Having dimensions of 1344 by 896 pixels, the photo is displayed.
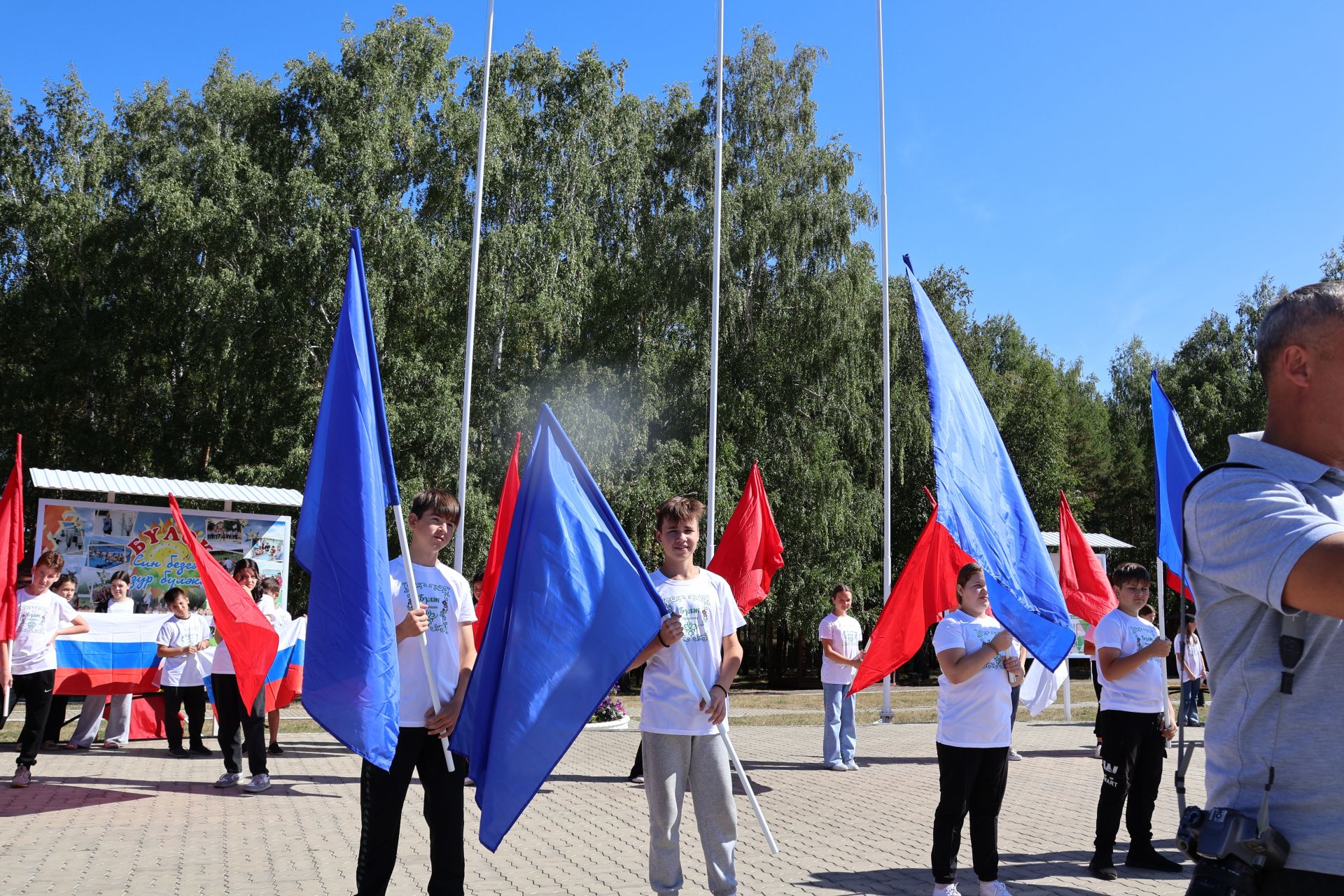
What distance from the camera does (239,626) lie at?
10055 mm

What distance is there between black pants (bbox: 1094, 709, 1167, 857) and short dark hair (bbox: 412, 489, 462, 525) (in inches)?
187

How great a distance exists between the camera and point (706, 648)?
556 centimetres

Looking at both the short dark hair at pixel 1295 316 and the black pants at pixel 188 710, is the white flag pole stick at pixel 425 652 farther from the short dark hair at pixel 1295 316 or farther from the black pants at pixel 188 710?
the black pants at pixel 188 710

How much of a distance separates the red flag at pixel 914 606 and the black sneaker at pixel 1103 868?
2948 millimetres

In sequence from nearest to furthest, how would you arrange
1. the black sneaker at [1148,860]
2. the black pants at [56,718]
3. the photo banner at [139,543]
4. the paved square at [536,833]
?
1. the paved square at [536,833]
2. the black sneaker at [1148,860]
3. the black pants at [56,718]
4. the photo banner at [139,543]

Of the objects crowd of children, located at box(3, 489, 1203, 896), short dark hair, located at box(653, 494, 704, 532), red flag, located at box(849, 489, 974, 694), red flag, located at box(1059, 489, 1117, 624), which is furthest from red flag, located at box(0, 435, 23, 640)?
red flag, located at box(1059, 489, 1117, 624)

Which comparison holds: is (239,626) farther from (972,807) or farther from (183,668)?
(972,807)

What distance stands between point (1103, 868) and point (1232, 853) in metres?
5.86

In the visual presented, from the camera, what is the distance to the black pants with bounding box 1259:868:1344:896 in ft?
6.32

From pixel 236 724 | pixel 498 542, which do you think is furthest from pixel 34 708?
pixel 498 542

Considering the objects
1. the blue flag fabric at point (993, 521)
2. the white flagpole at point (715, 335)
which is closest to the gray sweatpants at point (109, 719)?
the white flagpole at point (715, 335)

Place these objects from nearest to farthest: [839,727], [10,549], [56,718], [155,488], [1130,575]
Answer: [1130,575] → [10,549] → [839,727] → [56,718] → [155,488]

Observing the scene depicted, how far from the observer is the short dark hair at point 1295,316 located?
2.11 metres

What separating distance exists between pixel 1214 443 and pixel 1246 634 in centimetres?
4521
